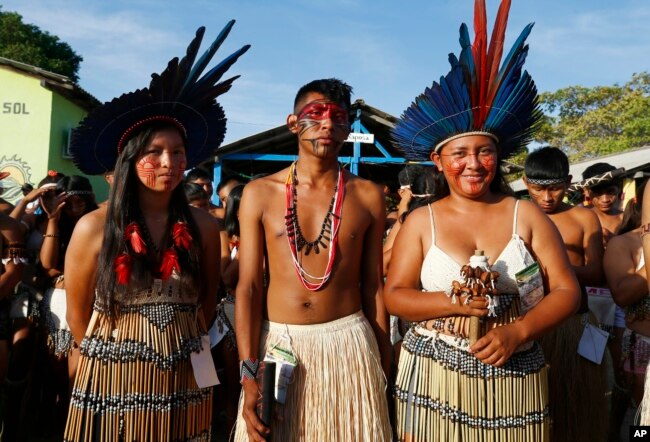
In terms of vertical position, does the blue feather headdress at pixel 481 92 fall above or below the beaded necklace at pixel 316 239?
above

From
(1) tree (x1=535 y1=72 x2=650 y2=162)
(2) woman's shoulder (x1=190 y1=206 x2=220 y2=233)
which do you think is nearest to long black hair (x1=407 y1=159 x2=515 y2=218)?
(2) woman's shoulder (x1=190 y1=206 x2=220 y2=233)

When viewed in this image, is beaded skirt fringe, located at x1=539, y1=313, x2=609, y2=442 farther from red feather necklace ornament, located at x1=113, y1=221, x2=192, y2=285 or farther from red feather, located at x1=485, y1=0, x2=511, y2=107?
red feather necklace ornament, located at x1=113, y1=221, x2=192, y2=285

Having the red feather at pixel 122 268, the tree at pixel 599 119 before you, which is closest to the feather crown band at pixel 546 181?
the red feather at pixel 122 268

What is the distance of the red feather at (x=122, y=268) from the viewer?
2979mm

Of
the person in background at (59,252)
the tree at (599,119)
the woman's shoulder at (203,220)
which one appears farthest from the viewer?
the tree at (599,119)

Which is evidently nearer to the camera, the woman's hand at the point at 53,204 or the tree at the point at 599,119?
the woman's hand at the point at 53,204

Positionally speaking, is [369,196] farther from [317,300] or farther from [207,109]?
[207,109]

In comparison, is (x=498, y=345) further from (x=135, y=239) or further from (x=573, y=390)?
(x=573, y=390)

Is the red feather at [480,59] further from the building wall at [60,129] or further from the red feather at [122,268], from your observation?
the building wall at [60,129]

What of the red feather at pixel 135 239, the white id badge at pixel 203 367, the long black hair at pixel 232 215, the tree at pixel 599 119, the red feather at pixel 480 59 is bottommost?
the white id badge at pixel 203 367

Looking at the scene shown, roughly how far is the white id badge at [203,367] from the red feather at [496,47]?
1.88 metres

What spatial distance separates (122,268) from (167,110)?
87 centimetres

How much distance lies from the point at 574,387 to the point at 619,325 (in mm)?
963

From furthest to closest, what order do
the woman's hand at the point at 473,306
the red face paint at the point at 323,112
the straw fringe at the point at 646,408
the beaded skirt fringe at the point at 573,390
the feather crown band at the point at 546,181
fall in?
the feather crown band at the point at 546,181
the beaded skirt fringe at the point at 573,390
the red face paint at the point at 323,112
the straw fringe at the point at 646,408
the woman's hand at the point at 473,306
